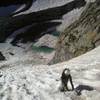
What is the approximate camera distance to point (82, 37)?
105 feet

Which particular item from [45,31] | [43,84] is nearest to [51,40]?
[45,31]

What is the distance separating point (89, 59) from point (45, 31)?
51006mm

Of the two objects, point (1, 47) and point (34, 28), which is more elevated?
point (34, 28)

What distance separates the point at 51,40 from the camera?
67.1m

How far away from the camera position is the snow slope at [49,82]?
1716 centimetres

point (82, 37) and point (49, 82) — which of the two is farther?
point (82, 37)

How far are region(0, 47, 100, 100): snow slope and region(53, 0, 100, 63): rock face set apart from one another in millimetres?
6413

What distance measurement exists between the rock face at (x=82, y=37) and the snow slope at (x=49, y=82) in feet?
21.0

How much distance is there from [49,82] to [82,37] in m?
13.0

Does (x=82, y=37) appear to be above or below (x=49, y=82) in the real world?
above

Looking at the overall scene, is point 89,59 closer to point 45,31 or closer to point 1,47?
point 1,47

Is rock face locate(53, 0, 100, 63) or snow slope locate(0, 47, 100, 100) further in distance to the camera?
rock face locate(53, 0, 100, 63)

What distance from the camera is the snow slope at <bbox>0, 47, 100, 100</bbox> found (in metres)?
17.2

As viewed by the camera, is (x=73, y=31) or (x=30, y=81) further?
(x=73, y=31)
